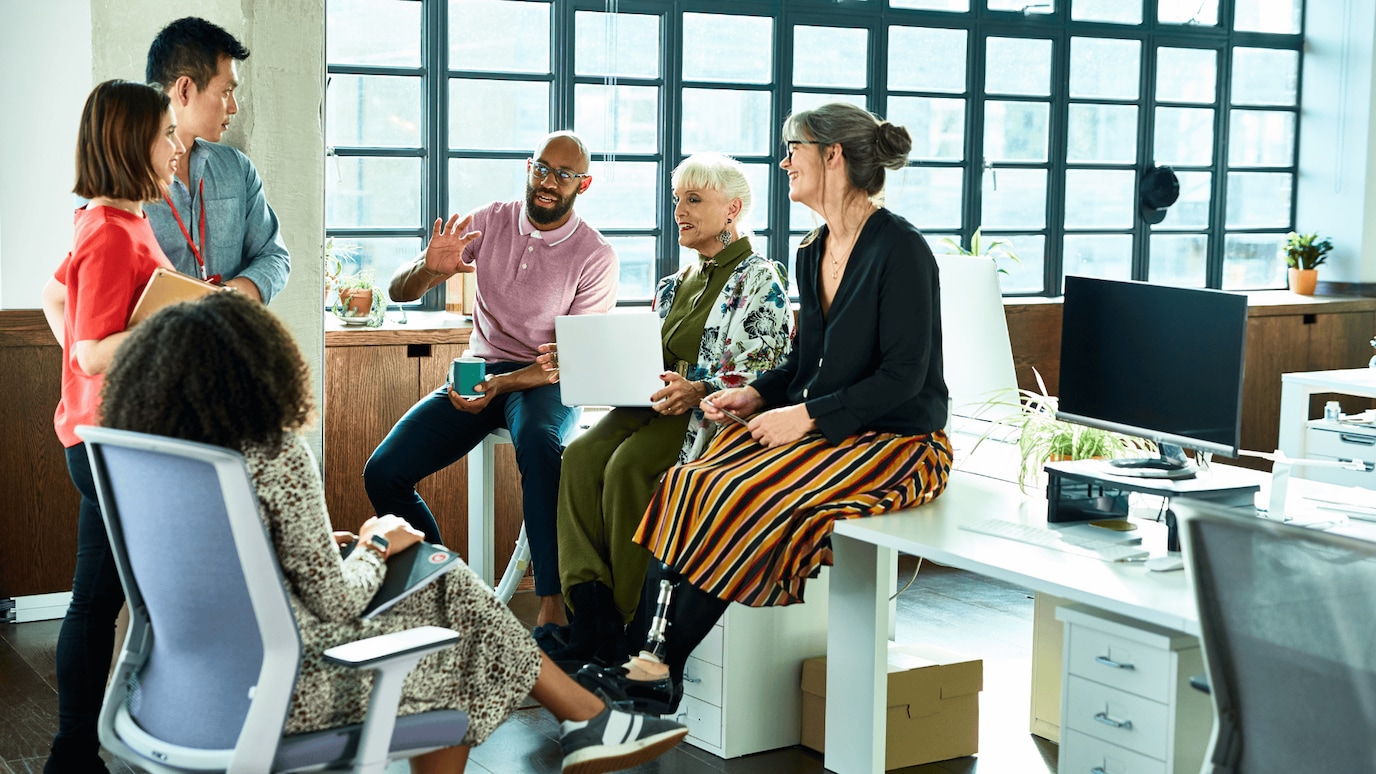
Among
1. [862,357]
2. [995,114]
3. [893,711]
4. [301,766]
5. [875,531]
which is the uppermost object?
[995,114]

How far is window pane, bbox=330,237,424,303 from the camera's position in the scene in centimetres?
529

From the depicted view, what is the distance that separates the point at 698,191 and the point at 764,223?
2391 mm

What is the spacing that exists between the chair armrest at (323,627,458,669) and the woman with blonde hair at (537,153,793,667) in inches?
56.5

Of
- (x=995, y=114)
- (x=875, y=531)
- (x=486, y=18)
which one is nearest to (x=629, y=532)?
(x=875, y=531)

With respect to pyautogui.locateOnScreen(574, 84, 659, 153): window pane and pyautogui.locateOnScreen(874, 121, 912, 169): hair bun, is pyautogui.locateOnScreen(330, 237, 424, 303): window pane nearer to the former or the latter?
pyautogui.locateOnScreen(574, 84, 659, 153): window pane

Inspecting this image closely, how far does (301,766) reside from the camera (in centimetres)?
206

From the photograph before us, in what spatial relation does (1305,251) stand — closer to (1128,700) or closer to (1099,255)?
(1099,255)

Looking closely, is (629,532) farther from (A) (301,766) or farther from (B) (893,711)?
(A) (301,766)

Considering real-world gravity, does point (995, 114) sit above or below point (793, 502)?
above

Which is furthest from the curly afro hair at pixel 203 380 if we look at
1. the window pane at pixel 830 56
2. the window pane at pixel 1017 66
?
the window pane at pixel 1017 66

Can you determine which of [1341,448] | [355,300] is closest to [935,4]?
[1341,448]

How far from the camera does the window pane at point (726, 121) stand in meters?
5.96

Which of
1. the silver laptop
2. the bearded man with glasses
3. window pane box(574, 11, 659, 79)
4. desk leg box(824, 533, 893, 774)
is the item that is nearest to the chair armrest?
desk leg box(824, 533, 893, 774)

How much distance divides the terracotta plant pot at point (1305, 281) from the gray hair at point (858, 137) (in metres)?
5.02
